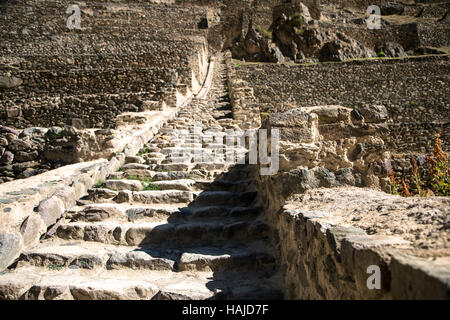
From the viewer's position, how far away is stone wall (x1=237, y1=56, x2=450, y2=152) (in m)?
19.1

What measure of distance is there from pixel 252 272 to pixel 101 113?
9.41 m

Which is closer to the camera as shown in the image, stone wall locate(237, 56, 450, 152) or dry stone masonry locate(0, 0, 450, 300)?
dry stone masonry locate(0, 0, 450, 300)

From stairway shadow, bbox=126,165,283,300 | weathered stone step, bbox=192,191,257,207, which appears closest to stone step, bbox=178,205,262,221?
stairway shadow, bbox=126,165,283,300

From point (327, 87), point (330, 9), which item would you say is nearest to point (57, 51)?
point (327, 87)

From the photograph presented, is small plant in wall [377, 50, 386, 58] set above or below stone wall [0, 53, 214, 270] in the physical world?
above

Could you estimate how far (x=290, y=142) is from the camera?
10.8ft

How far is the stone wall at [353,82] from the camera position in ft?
62.6

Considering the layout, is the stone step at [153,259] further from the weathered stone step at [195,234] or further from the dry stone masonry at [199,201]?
the weathered stone step at [195,234]

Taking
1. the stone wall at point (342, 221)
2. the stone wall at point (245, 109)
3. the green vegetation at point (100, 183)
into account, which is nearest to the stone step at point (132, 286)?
the stone wall at point (342, 221)

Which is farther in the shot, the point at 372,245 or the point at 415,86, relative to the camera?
the point at 415,86

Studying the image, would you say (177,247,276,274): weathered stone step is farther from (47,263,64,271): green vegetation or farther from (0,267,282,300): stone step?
(47,263,64,271): green vegetation

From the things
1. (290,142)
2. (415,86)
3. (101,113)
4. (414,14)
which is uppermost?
(414,14)

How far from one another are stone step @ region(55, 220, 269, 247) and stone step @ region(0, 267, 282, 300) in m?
0.53

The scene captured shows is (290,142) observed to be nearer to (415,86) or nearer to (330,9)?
(415,86)
